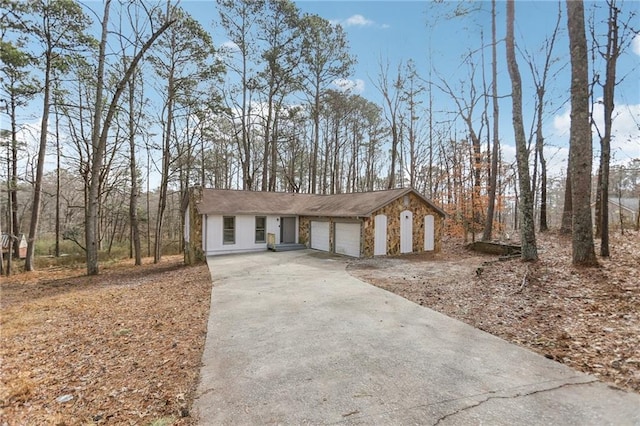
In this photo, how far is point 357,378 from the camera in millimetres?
3227

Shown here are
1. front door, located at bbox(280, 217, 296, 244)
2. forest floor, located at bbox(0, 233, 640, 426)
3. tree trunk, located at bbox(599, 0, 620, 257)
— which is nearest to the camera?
forest floor, located at bbox(0, 233, 640, 426)

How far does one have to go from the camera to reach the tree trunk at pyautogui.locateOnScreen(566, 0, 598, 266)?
6.94 m

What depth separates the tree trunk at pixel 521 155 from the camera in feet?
29.6

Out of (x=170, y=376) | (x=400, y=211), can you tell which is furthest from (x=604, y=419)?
(x=400, y=211)

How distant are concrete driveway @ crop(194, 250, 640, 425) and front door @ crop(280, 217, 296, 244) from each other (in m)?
10.4

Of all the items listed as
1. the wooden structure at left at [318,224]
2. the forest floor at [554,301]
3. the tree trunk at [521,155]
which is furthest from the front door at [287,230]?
the tree trunk at [521,155]

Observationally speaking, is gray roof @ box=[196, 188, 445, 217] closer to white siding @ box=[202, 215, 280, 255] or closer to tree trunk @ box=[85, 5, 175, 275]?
white siding @ box=[202, 215, 280, 255]

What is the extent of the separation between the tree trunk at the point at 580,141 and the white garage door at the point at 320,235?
9.45 m

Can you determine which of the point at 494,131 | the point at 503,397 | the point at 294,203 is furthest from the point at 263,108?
the point at 503,397

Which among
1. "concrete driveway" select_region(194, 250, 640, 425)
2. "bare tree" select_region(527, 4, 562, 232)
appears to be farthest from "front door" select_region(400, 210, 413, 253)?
"concrete driveway" select_region(194, 250, 640, 425)

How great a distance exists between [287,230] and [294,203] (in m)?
1.92

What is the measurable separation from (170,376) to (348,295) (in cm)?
411

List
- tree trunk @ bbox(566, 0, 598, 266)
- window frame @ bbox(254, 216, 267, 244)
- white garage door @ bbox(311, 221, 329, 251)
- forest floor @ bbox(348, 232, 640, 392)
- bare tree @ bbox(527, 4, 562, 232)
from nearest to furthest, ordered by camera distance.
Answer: forest floor @ bbox(348, 232, 640, 392), tree trunk @ bbox(566, 0, 598, 266), white garage door @ bbox(311, 221, 329, 251), window frame @ bbox(254, 216, 267, 244), bare tree @ bbox(527, 4, 562, 232)

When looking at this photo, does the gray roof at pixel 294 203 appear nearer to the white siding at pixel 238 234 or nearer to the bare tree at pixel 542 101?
the white siding at pixel 238 234
